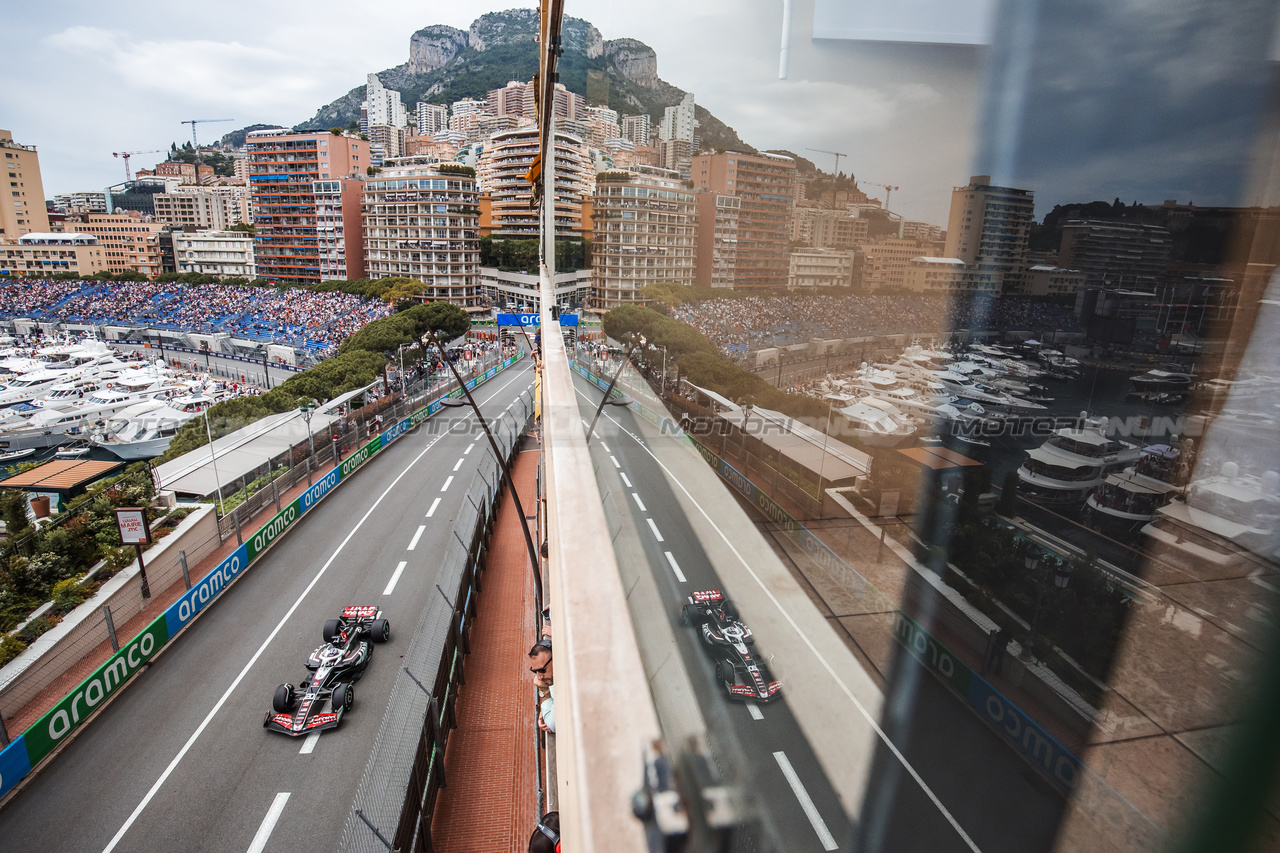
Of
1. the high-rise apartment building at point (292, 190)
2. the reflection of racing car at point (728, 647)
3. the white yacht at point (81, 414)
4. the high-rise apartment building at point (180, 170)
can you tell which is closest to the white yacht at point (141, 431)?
the white yacht at point (81, 414)

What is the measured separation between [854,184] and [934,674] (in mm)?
471

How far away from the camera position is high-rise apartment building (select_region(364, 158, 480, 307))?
26953 millimetres

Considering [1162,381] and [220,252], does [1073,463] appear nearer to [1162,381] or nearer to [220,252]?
[1162,381]

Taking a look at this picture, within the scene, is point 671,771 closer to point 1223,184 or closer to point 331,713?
point 1223,184

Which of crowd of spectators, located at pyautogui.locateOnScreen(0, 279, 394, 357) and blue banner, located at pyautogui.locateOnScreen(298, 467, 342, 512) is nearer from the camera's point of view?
blue banner, located at pyautogui.locateOnScreen(298, 467, 342, 512)

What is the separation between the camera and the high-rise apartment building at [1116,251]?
40cm

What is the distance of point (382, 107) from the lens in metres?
77.9

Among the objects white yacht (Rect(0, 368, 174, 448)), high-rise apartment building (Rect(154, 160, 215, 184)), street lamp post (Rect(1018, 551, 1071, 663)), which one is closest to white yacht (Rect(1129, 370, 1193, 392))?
street lamp post (Rect(1018, 551, 1071, 663))

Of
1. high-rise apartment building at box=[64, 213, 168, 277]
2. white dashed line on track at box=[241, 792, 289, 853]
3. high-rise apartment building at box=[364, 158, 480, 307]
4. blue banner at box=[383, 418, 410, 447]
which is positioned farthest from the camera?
high-rise apartment building at box=[64, 213, 168, 277]

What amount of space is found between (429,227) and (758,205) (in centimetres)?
2912

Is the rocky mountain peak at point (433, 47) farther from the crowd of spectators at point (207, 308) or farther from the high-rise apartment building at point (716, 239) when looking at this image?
the high-rise apartment building at point (716, 239)

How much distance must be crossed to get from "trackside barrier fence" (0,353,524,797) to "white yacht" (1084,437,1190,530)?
573 cm

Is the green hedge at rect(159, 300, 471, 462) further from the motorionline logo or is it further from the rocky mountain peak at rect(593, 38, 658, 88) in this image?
the motorionline logo

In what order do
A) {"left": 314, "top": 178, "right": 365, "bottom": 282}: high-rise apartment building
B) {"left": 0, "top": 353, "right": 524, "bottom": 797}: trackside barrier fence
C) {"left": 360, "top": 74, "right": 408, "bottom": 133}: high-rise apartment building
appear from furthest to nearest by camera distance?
{"left": 360, "top": 74, "right": 408, "bottom": 133}: high-rise apartment building
{"left": 314, "top": 178, "right": 365, "bottom": 282}: high-rise apartment building
{"left": 0, "top": 353, "right": 524, "bottom": 797}: trackside barrier fence
